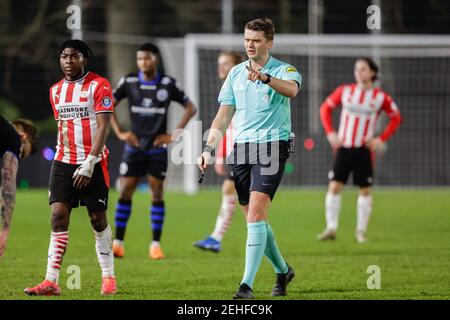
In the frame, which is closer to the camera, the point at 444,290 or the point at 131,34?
the point at 444,290

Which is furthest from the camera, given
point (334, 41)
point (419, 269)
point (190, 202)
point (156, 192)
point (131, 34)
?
point (131, 34)

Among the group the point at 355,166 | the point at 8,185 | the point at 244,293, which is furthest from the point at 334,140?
the point at 8,185

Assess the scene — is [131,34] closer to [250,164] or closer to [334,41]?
[334,41]

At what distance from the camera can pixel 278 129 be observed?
777 centimetres

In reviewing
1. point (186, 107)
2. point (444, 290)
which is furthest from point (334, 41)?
point (444, 290)

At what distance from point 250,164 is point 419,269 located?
104 inches

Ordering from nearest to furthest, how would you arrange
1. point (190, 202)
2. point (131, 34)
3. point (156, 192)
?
point (156, 192) → point (190, 202) → point (131, 34)

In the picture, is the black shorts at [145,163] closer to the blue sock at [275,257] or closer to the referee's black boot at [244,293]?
the blue sock at [275,257]

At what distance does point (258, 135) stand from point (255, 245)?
2.75ft

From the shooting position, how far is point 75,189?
7.86 m

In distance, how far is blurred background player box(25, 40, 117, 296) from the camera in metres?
7.79

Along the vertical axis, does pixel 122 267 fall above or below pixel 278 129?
below

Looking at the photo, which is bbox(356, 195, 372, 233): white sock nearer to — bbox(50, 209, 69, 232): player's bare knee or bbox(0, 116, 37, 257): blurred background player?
bbox(50, 209, 69, 232): player's bare knee

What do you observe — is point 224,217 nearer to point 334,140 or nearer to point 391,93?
point 334,140
